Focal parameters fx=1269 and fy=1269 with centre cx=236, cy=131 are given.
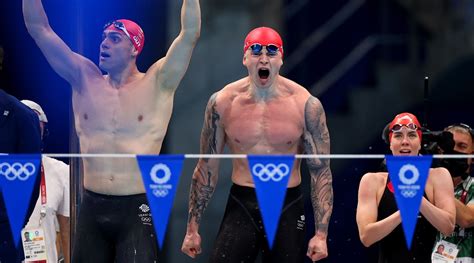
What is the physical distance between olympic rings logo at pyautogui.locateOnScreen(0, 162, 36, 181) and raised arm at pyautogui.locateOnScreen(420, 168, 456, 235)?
237 cm

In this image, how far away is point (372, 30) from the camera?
9.36 m

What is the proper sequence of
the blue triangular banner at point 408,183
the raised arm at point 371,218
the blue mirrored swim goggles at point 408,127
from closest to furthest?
the blue triangular banner at point 408,183 < the raised arm at point 371,218 < the blue mirrored swim goggles at point 408,127

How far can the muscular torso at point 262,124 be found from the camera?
796 centimetres

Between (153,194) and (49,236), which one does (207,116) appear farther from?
(49,236)

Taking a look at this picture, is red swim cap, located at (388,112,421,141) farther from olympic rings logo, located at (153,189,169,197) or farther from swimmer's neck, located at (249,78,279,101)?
olympic rings logo, located at (153,189,169,197)

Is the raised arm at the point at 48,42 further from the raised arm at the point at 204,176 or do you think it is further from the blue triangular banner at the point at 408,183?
the blue triangular banner at the point at 408,183

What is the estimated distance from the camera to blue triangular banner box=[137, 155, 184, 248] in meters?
7.32

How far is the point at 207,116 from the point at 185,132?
1447 millimetres

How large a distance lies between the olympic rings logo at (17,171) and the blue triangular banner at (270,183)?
1316 millimetres

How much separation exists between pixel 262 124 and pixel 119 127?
2.95 ft

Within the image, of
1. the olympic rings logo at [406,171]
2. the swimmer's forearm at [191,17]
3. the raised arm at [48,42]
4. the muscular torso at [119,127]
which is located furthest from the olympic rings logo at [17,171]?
the olympic rings logo at [406,171]

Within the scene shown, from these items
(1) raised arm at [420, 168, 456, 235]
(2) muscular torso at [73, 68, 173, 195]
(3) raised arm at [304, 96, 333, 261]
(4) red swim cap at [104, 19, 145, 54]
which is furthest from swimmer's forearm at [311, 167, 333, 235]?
(4) red swim cap at [104, 19, 145, 54]

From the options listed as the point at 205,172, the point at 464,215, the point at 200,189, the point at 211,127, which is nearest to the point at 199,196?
the point at 200,189

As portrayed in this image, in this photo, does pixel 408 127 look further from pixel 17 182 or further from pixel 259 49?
pixel 17 182
